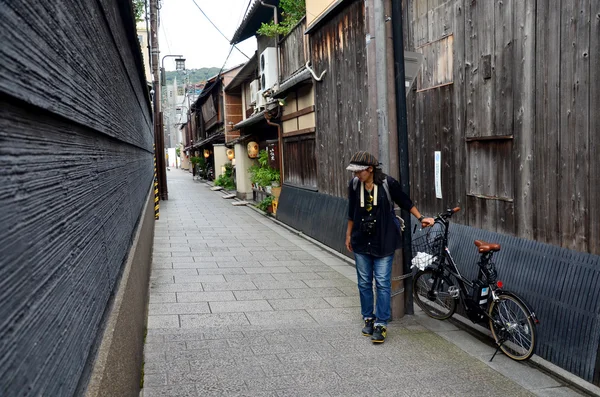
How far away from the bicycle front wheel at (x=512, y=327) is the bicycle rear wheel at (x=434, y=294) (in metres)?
0.86

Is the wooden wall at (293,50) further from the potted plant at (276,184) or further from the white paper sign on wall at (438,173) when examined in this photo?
the white paper sign on wall at (438,173)

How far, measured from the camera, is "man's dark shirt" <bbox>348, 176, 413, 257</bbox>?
19.6ft

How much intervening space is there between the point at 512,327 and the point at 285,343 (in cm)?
246

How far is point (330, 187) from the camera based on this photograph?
488 inches

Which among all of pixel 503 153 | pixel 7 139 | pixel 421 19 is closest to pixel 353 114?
pixel 421 19

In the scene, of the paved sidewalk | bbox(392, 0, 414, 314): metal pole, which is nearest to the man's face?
bbox(392, 0, 414, 314): metal pole

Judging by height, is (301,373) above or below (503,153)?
below

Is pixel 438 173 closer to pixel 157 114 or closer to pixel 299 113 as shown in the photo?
pixel 299 113

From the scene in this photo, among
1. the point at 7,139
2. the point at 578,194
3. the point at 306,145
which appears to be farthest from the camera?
the point at 306,145

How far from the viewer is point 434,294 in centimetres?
666

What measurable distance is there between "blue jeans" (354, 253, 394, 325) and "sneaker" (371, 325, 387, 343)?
62 mm

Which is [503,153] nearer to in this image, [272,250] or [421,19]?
[421,19]

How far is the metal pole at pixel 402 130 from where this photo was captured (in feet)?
21.7

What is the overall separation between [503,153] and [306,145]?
8866 mm
